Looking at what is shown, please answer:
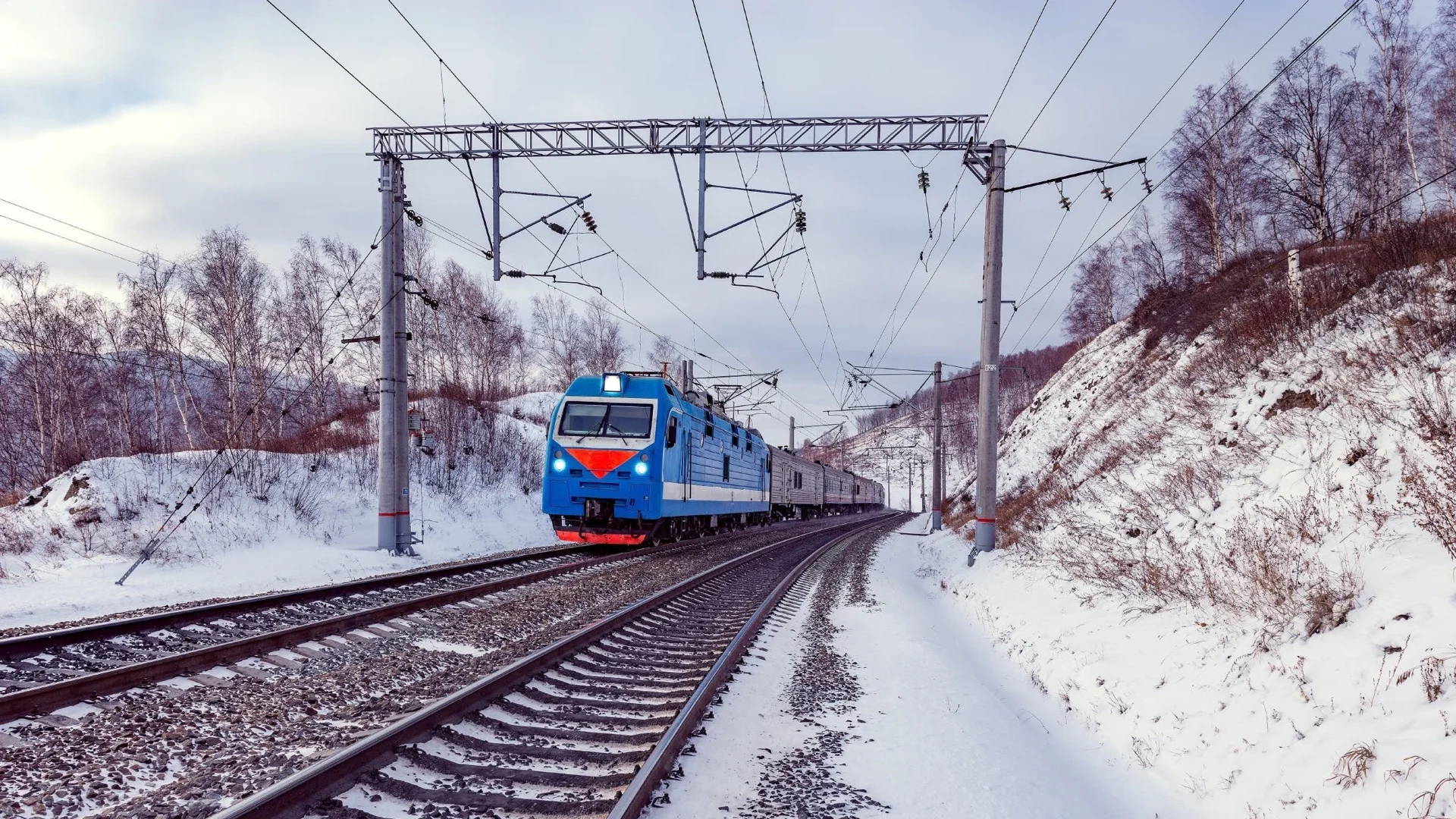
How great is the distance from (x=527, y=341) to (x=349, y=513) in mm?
35270

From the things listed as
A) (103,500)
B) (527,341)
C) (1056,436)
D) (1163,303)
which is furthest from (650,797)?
(527,341)

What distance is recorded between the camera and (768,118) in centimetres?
1303

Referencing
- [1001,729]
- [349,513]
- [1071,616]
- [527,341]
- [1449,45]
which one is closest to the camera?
[1001,729]

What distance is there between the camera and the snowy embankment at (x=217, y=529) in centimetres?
947

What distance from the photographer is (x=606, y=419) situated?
49.9 feet

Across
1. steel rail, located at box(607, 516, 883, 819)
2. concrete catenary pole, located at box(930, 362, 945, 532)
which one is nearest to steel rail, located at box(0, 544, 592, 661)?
steel rail, located at box(607, 516, 883, 819)

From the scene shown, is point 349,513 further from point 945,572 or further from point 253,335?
point 253,335

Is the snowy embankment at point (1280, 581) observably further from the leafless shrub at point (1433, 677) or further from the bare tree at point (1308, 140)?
the bare tree at point (1308, 140)

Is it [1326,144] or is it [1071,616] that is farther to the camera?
[1326,144]

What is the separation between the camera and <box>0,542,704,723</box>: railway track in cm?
474

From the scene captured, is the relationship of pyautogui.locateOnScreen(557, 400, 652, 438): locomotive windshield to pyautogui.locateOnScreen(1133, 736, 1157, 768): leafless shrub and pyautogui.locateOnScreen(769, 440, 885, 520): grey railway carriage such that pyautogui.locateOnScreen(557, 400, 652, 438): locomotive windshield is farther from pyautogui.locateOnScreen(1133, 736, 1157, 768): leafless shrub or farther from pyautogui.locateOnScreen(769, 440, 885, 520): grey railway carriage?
pyautogui.locateOnScreen(769, 440, 885, 520): grey railway carriage

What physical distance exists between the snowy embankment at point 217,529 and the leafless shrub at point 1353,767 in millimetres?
10619

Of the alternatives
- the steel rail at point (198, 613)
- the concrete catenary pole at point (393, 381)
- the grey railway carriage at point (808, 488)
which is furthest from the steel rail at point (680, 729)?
the grey railway carriage at point (808, 488)

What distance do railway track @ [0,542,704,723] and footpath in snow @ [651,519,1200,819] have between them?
12.5ft
